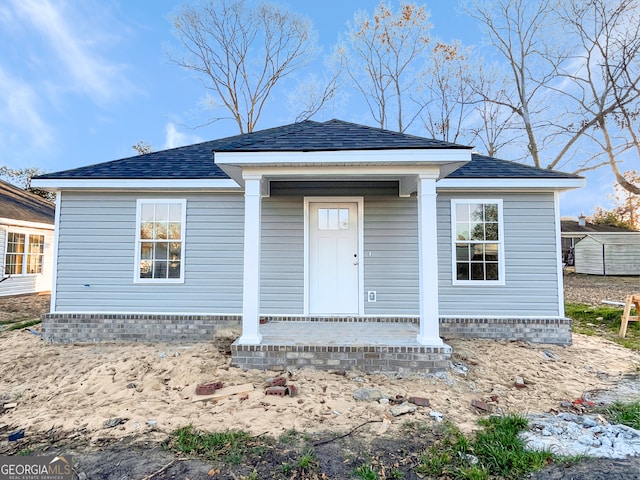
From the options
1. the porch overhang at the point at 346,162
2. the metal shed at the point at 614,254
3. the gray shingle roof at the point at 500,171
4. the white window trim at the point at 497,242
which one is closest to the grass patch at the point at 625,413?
the white window trim at the point at 497,242

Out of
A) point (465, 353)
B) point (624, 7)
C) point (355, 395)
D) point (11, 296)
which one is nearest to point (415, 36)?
point (624, 7)

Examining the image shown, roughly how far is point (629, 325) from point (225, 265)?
302 inches

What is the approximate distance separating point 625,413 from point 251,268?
3910 millimetres

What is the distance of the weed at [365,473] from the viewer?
2229mm

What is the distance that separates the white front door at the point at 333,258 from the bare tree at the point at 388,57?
12282 mm

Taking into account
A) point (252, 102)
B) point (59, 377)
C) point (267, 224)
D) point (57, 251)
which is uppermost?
point (252, 102)

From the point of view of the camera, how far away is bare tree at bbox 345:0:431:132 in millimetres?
15258

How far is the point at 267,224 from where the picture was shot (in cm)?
581

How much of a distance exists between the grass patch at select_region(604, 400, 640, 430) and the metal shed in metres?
18.3

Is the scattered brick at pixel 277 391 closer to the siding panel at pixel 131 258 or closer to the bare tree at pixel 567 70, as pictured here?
the siding panel at pixel 131 258

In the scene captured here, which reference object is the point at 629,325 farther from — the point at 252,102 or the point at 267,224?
the point at 252,102

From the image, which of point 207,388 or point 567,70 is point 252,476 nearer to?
point 207,388

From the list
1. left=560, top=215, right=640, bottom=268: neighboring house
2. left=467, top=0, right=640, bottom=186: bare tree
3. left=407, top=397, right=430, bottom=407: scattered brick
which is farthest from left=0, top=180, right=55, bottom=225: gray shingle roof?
left=560, top=215, right=640, bottom=268: neighboring house

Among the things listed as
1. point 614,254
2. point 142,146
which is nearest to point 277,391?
point 614,254
